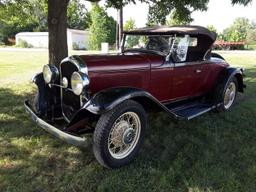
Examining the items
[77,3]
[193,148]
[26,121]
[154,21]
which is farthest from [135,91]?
[77,3]

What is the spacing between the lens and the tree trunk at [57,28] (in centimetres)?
621

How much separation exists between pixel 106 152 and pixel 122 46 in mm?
2569

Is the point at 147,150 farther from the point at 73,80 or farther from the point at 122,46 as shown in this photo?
the point at 122,46

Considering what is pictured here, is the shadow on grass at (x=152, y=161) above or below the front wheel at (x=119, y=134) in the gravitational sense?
below

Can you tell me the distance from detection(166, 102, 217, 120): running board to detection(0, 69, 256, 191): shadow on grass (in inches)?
10.5

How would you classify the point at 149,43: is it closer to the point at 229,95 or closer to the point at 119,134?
the point at 119,134

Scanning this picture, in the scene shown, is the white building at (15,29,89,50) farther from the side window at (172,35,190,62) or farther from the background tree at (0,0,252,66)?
the side window at (172,35,190,62)

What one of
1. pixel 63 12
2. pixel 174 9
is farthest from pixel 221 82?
pixel 63 12

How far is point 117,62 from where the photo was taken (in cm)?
418

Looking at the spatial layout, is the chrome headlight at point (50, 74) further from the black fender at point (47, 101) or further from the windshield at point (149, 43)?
the windshield at point (149, 43)

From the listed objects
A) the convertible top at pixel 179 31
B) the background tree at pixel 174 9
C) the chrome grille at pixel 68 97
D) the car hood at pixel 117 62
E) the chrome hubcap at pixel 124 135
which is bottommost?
the chrome hubcap at pixel 124 135

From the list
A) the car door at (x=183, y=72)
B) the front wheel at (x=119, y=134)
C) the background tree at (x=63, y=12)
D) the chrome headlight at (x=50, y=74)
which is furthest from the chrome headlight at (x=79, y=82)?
the background tree at (x=63, y=12)

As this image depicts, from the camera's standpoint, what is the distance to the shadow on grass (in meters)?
3.34

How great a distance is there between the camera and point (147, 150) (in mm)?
4191
